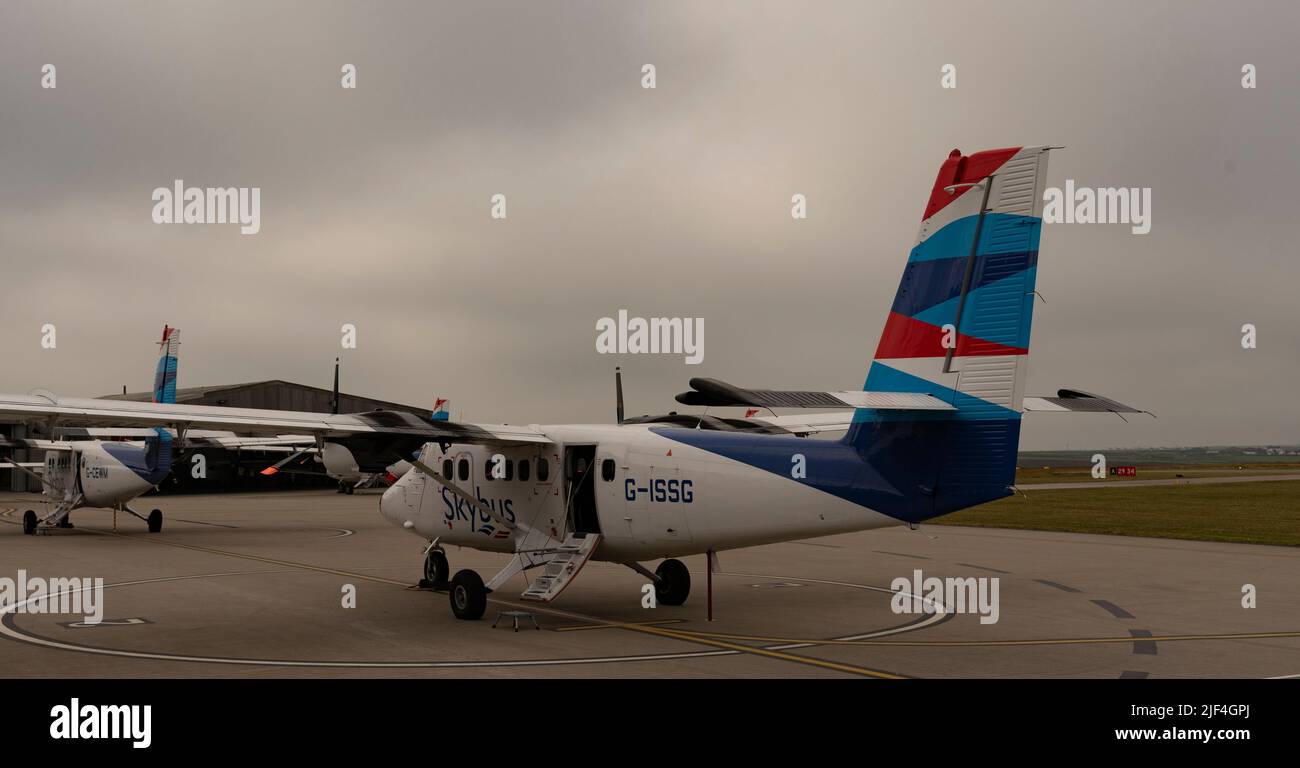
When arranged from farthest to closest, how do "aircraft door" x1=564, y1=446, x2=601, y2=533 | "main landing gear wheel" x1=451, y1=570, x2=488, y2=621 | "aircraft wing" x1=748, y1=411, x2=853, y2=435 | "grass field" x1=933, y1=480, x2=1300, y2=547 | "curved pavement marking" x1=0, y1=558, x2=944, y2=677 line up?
"grass field" x1=933, y1=480, x2=1300, y2=547 → "aircraft wing" x1=748, y1=411, x2=853, y2=435 → "aircraft door" x1=564, y1=446, x2=601, y2=533 → "main landing gear wheel" x1=451, y1=570, x2=488, y2=621 → "curved pavement marking" x1=0, y1=558, x2=944, y2=677

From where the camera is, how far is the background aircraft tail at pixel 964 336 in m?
12.0

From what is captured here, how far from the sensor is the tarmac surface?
453 inches

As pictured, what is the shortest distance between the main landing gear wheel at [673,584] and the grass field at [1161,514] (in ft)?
32.6

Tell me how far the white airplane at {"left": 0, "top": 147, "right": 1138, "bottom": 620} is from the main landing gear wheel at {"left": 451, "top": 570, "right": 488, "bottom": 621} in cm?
2

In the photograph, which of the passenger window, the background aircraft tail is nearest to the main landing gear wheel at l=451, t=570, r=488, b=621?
the passenger window

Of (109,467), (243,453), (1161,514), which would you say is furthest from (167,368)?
(243,453)

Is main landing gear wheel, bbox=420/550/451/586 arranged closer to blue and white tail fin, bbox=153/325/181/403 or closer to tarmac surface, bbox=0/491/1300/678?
tarmac surface, bbox=0/491/1300/678

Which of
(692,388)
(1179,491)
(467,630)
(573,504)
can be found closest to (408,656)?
(467,630)

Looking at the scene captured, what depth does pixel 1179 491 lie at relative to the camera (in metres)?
56.2

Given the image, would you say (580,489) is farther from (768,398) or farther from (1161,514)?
(1161,514)

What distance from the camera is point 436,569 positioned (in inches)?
722
